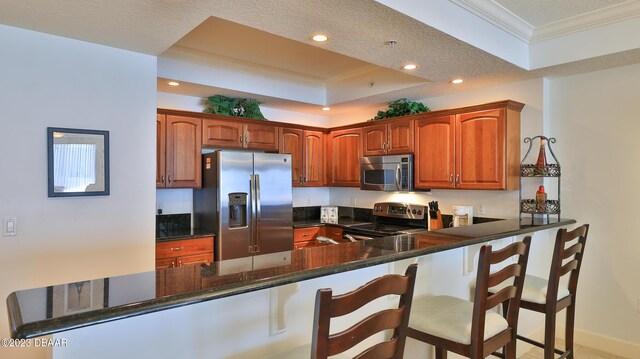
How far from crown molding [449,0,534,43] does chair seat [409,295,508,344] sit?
6.19 ft

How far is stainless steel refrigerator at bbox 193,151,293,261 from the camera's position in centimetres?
375

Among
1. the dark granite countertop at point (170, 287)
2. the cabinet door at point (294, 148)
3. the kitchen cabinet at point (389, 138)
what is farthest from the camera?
the cabinet door at point (294, 148)

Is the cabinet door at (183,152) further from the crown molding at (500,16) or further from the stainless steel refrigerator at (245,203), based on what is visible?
the crown molding at (500,16)

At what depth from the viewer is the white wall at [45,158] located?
92.2 inches

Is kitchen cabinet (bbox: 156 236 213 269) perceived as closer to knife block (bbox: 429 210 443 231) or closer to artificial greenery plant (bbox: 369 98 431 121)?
knife block (bbox: 429 210 443 231)

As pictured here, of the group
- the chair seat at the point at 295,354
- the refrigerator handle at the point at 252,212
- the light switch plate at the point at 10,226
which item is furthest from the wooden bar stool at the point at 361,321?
the refrigerator handle at the point at 252,212

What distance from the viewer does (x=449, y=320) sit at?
179cm

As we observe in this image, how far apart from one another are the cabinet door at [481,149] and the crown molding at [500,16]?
2.21 ft

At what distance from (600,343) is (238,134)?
3.96 metres

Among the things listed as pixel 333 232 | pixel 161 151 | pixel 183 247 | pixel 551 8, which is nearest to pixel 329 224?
A: pixel 333 232

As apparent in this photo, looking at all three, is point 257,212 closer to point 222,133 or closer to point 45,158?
point 222,133

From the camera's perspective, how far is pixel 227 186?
376 cm

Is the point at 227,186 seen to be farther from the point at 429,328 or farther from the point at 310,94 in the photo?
the point at 429,328

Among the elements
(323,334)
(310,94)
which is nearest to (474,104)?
(310,94)
